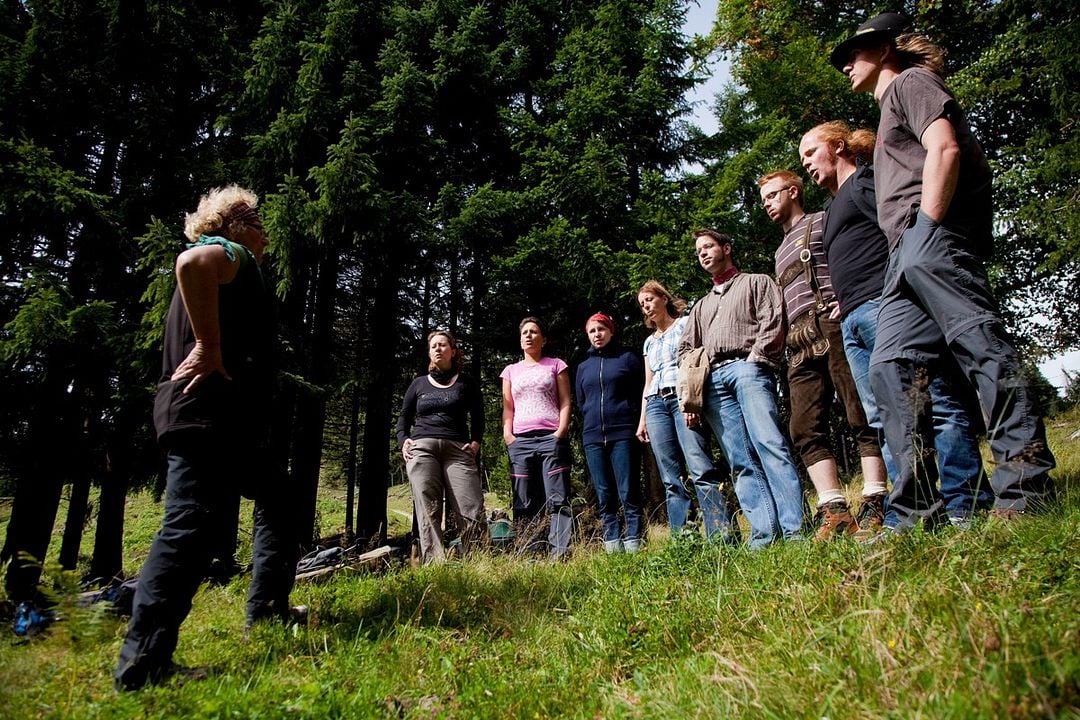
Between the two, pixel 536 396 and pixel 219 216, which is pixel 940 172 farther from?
pixel 536 396

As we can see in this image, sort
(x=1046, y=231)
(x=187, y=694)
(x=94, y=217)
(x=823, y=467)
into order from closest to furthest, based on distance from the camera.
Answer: (x=187, y=694)
(x=823, y=467)
(x=94, y=217)
(x=1046, y=231)

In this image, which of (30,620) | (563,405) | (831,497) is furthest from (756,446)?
(30,620)

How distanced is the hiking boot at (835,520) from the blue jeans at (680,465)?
1.84 feet

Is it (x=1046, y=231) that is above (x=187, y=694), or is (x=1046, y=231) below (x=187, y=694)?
above

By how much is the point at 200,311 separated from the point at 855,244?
3142 millimetres

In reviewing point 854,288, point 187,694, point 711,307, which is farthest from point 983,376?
point 187,694

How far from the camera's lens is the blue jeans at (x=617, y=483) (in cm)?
502

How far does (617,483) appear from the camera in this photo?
5.18m

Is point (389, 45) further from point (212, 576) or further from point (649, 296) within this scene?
point (212, 576)

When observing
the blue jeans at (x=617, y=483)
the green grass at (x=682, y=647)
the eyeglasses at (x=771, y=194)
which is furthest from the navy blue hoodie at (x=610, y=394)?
the green grass at (x=682, y=647)

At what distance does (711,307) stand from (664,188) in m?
4.77

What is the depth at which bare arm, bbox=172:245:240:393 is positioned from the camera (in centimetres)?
249

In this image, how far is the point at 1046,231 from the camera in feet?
26.7

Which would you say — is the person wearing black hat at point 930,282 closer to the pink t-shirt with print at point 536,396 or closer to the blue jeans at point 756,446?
the blue jeans at point 756,446
